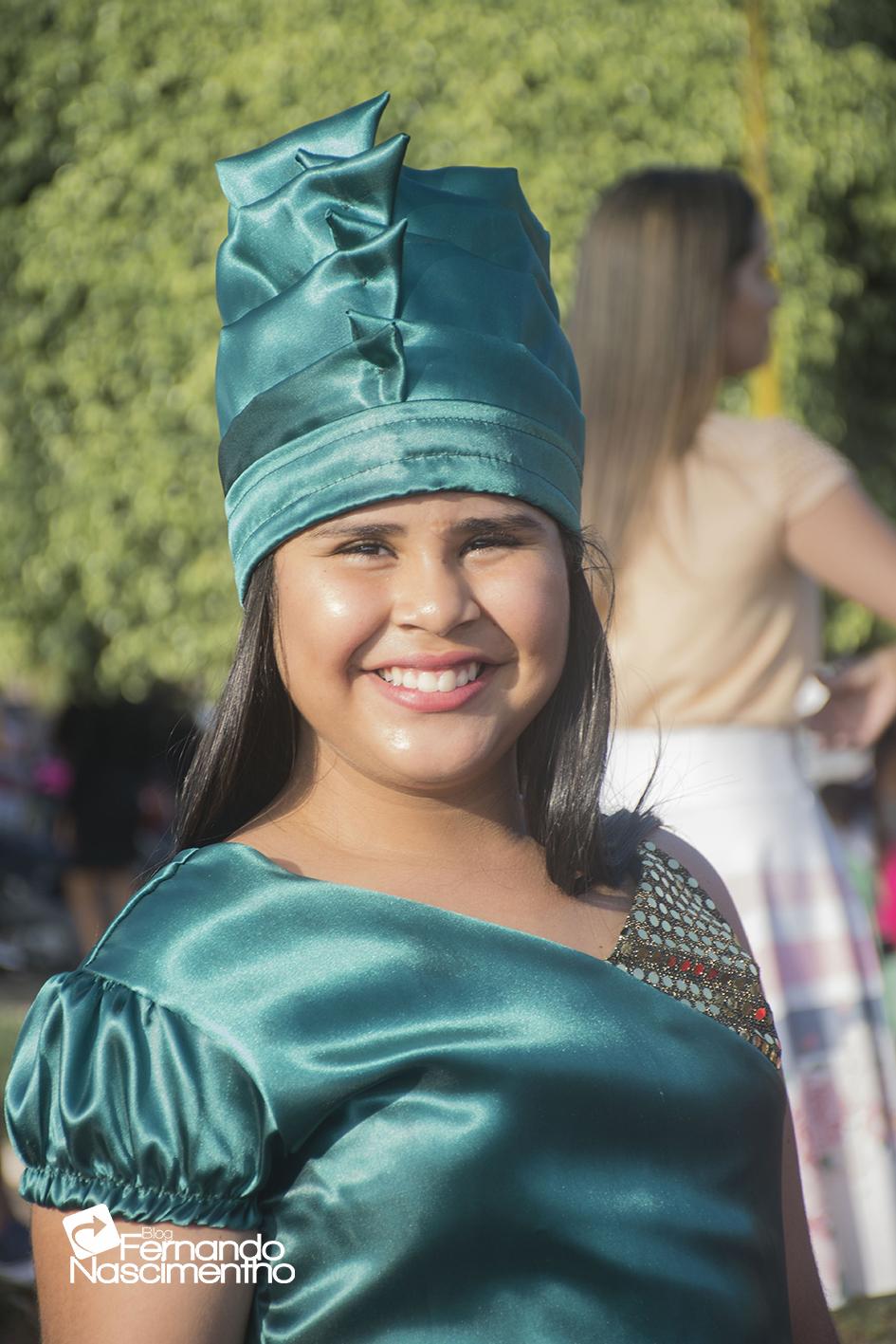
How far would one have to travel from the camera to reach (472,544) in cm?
172

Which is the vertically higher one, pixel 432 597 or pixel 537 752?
pixel 432 597

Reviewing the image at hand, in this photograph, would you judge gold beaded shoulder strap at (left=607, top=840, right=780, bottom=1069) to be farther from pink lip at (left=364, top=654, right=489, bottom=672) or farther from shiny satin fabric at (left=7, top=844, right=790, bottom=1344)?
pink lip at (left=364, top=654, right=489, bottom=672)

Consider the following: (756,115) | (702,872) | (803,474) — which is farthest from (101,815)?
(702,872)

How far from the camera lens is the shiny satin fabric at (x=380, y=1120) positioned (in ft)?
4.86

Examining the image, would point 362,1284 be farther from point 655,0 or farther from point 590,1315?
point 655,0

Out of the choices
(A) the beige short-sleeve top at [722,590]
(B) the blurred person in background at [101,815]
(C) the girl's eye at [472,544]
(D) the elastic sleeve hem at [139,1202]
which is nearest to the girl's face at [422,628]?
(C) the girl's eye at [472,544]

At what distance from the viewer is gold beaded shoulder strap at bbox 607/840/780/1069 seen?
5.80 feet

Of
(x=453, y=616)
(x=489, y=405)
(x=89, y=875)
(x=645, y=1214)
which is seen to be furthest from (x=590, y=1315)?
(x=89, y=875)

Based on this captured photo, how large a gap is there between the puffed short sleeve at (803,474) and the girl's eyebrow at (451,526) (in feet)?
4.85

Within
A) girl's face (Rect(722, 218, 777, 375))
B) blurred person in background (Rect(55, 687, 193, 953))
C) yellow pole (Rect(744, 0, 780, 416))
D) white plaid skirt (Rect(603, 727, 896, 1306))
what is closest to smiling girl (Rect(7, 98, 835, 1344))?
white plaid skirt (Rect(603, 727, 896, 1306))

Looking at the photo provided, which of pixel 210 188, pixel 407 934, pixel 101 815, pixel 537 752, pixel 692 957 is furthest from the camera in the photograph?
pixel 210 188

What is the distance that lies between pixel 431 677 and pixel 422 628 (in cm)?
5

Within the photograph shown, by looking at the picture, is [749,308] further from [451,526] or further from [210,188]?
[210,188]

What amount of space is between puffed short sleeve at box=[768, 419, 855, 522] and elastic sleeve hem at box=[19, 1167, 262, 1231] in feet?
6.42
